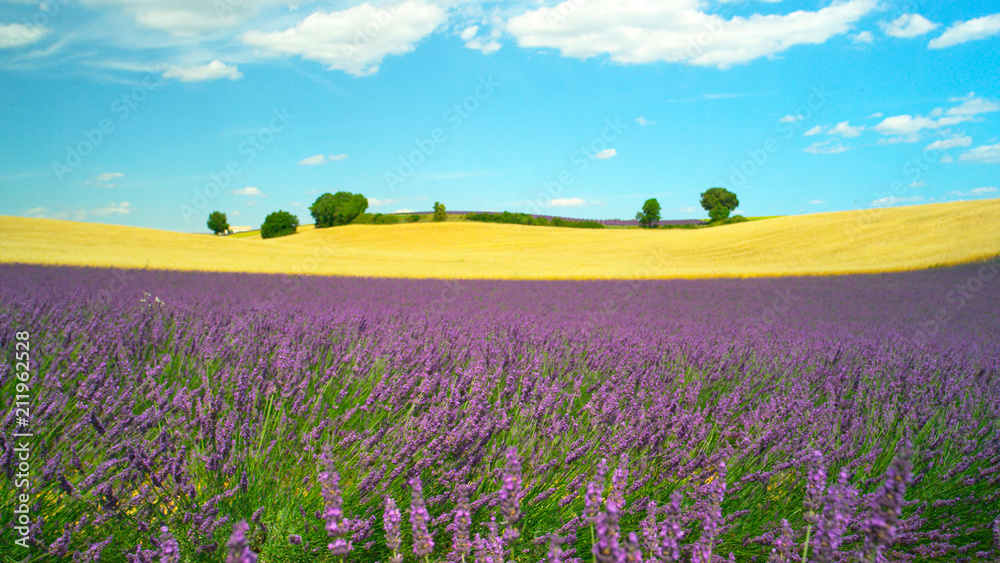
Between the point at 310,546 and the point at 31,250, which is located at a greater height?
the point at 31,250

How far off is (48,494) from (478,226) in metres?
36.5

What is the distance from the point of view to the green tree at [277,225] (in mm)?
48344

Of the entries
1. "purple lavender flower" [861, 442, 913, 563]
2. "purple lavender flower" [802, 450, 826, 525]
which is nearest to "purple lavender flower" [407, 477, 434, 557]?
"purple lavender flower" [861, 442, 913, 563]

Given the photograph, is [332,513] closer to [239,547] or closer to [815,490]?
[239,547]

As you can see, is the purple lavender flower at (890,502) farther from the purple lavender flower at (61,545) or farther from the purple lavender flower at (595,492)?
the purple lavender flower at (61,545)

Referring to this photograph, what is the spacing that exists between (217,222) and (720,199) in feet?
187

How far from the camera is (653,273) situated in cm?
1875

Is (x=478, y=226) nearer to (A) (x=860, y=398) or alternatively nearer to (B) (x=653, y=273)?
(B) (x=653, y=273)

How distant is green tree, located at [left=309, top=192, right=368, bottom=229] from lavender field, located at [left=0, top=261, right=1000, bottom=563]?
48.4 metres

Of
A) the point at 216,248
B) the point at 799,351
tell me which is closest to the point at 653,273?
the point at 799,351

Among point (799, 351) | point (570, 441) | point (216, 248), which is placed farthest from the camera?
point (216, 248)

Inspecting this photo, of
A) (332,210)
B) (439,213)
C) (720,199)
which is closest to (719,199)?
(720,199)

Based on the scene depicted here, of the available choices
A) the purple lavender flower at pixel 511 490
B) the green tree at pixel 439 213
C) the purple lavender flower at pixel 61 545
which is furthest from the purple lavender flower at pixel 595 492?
the green tree at pixel 439 213

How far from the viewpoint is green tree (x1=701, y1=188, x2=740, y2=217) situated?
60303 millimetres
